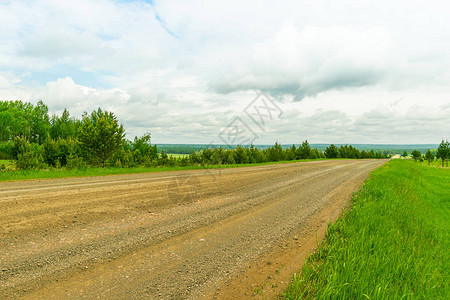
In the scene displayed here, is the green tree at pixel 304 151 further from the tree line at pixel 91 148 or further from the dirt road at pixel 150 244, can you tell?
the dirt road at pixel 150 244

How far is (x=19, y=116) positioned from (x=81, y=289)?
83191 mm

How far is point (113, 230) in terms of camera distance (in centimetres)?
493

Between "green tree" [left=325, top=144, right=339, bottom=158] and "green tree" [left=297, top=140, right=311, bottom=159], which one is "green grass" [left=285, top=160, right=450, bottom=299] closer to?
"green tree" [left=297, top=140, right=311, bottom=159]

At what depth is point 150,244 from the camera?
14.0 ft

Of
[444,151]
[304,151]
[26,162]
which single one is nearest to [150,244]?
[26,162]

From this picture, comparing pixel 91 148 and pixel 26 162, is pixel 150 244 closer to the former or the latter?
pixel 26 162

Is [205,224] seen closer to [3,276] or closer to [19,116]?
[3,276]

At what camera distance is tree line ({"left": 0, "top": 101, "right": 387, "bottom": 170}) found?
915 inches

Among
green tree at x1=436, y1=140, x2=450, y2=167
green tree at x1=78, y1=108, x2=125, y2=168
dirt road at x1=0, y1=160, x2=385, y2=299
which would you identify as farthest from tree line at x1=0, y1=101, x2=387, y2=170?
green tree at x1=436, y1=140, x2=450, y2=167

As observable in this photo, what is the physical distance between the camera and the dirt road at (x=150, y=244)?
2.98 m

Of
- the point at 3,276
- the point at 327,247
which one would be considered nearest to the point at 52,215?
the point at 3,276

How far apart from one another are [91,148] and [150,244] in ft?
78.3

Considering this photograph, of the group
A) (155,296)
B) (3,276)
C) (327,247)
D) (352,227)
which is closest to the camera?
(155,296)

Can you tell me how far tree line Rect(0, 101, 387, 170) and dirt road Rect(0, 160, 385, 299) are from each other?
51.5 feet
